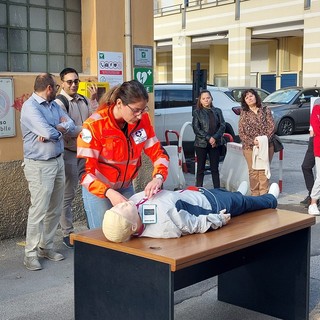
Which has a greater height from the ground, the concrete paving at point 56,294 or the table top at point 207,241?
the table top at point 207,241

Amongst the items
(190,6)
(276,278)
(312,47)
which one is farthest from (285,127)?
(190,6)

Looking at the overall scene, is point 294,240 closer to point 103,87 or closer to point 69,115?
point 69,115

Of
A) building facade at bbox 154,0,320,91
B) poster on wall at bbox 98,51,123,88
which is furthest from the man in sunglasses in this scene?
building facade at bbox 154,0,320,91

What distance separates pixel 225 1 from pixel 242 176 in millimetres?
23631

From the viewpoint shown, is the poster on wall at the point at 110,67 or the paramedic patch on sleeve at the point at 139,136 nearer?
the paramedic patch on sleeve at the point at 139,136

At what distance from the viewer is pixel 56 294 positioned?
16.3 ft

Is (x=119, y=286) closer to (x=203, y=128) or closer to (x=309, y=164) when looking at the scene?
(x=309, y=164)

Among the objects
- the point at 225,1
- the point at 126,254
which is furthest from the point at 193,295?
the point at 225,1

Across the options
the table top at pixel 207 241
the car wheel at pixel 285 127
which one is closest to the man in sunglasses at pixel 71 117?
the table top at pixel 207 241

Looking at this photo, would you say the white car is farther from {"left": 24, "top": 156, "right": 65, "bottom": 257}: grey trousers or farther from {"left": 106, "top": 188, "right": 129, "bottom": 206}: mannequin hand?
{"left": 106, "top": 188, "right": 129, "bottom": 206}: mannequin hand

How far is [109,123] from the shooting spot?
400 cm

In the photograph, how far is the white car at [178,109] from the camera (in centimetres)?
1161

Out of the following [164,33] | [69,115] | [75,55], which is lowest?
[69,115]

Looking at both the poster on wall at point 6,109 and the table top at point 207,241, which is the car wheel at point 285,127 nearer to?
the poster on wall at point 6,109
